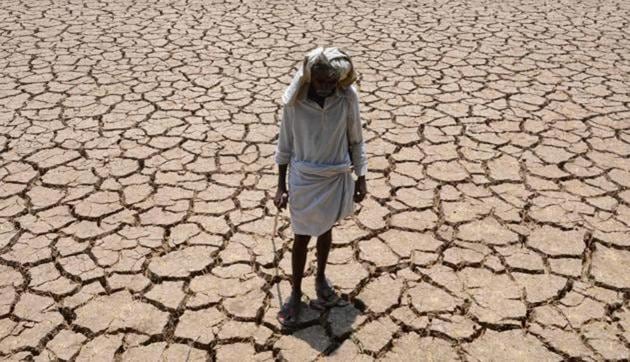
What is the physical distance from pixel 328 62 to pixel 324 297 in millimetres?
1143

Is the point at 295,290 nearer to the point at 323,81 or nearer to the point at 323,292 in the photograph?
the point at 323,292

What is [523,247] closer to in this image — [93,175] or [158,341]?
[158,341]

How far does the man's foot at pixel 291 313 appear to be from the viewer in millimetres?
2432

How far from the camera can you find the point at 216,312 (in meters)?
2.53

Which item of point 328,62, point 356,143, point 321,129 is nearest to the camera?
point 328,62

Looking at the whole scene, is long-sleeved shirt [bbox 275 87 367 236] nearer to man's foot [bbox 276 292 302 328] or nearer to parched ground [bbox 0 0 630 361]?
man's foot [bbox 276 292 302 328]

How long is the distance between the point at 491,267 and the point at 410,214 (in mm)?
595

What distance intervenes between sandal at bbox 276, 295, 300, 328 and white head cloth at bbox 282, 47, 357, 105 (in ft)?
3.06

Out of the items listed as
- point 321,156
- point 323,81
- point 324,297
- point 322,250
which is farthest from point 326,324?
point 323,81

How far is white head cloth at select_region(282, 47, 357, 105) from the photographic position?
1905 millimetres

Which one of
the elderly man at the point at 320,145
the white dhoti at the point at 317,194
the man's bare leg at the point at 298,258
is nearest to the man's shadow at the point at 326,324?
the man's bare leg at the point at 298,258

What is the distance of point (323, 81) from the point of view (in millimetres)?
1933

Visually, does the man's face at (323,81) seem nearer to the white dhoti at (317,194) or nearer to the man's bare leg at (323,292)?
the white dhoti at (317,194)

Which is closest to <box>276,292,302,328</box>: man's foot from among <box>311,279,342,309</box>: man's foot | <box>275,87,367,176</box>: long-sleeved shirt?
<box>311,279,342,309</box>: man's foot
